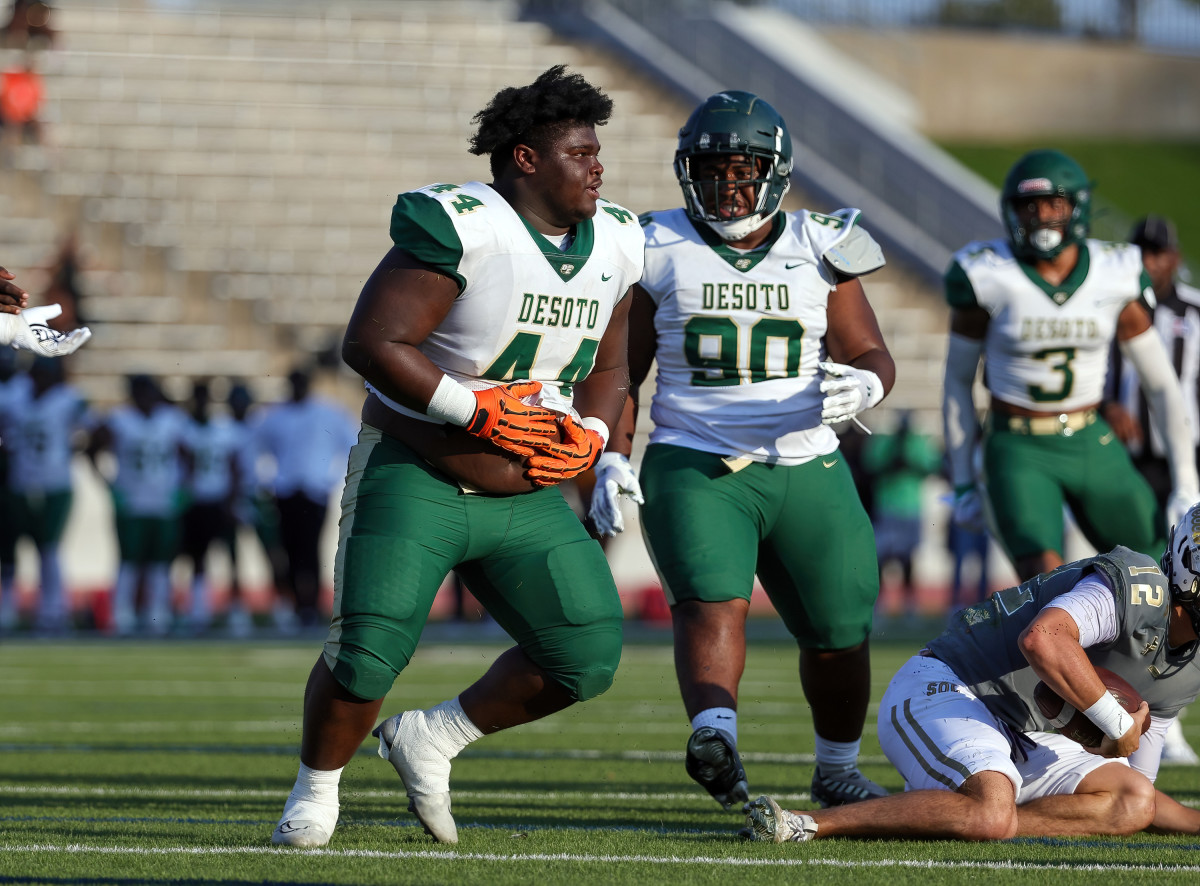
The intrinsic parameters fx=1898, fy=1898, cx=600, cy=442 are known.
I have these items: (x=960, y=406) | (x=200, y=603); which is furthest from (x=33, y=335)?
(x=200, y=603)

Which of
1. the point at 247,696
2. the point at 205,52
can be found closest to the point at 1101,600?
the point at 247,696

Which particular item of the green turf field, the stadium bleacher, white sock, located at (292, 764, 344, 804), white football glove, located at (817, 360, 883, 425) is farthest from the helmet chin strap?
the stadium bleacher

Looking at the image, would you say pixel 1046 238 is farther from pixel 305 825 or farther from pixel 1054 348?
pixel 305 825

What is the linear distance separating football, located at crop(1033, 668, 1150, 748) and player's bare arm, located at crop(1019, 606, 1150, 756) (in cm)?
27

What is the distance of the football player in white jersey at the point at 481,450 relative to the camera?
173 inches

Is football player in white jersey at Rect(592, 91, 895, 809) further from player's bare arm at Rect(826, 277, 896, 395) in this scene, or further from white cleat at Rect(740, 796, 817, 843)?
white cleat at Rect(740, 796, 817, 843)

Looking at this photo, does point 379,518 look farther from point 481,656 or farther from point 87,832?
point 481,656

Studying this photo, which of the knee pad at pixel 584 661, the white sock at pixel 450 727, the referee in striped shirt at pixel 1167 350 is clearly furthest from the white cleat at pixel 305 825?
the referee in striped shirt at pixel 1167 350

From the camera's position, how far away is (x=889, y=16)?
33156mm

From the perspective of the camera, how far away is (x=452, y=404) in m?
4.38

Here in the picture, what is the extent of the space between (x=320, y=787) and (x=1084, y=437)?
3.30 meters

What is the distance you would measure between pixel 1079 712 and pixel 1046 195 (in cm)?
248

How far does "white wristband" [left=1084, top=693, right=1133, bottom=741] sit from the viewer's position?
175 inches

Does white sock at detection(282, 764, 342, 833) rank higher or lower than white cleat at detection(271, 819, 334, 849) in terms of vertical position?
higher
